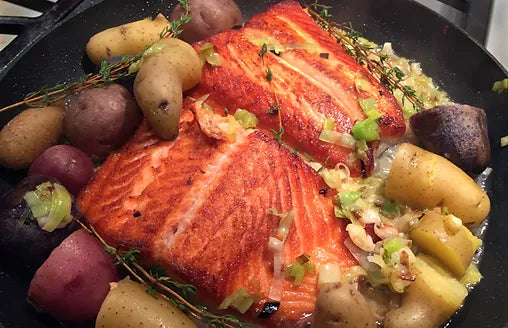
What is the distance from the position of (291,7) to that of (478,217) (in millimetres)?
1307

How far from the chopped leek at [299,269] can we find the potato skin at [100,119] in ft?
2.72

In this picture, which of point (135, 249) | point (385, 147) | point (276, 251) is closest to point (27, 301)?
point (135, 249)

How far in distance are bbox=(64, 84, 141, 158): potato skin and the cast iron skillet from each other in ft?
1.08

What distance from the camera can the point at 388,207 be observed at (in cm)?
201

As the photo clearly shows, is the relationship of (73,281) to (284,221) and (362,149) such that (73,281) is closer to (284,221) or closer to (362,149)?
(284,221)

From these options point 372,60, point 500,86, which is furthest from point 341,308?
point 500,86

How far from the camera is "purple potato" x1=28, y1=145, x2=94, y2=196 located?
1.92 metres

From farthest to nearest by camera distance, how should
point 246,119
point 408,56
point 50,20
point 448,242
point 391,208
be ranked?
point 408,56 < point 50,20 < point 246,119 < point 391,208 < point 448,242

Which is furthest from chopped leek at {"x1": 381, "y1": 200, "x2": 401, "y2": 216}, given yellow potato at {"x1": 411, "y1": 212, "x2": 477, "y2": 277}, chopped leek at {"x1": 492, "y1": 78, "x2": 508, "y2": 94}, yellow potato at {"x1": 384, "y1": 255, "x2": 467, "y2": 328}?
chopped leek at {"x1": 492, "y1": 78, "x2": 508, "y2": 94}

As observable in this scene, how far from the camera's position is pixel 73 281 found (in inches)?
65.3

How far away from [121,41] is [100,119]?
0.55 metres

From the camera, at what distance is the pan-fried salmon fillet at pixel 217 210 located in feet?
5.75

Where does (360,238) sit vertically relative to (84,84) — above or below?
below

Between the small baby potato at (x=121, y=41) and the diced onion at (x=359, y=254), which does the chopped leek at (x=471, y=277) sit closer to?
the diced onion at (x=359, y=254)
